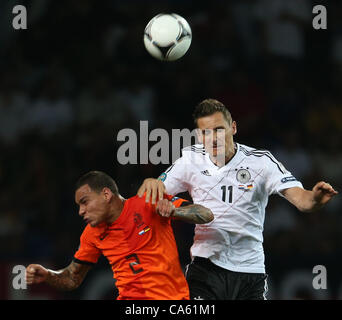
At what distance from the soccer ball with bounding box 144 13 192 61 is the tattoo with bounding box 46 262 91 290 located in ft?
7.02

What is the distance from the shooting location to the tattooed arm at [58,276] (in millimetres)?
4688

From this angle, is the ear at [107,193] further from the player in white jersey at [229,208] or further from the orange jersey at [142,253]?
the player in white jersey at [229,208]

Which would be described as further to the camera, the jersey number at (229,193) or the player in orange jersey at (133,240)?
the jersey number at (229,193)

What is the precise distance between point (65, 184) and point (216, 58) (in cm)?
333

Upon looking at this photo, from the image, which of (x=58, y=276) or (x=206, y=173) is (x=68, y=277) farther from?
(x=206, y=173)

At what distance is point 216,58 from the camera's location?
10.0m

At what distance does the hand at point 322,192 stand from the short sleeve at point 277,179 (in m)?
0.40

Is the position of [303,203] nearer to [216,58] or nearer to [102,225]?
[102,225]

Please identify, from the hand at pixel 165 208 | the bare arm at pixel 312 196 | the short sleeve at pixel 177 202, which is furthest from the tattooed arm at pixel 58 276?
the bare arm at pixel 312 196

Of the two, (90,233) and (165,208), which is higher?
(165,208)

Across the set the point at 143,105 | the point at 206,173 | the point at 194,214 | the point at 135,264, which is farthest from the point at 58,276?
the point at 143,105

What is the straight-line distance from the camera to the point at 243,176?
203 inches

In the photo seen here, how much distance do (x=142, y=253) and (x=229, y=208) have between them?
81 cm

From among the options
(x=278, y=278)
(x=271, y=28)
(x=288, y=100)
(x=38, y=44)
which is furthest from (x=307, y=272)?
(x=38, y=44)
